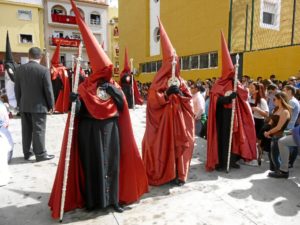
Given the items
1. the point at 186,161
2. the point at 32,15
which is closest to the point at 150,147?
the point at 186,161

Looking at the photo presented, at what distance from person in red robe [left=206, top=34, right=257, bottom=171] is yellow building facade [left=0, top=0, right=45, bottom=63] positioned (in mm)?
26752

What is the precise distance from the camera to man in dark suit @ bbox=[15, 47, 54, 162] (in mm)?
5199

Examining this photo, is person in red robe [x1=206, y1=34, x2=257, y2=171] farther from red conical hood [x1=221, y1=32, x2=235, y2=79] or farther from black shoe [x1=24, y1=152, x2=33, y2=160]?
black shoe [x1=24, y1=152, x2=33, y2=160]

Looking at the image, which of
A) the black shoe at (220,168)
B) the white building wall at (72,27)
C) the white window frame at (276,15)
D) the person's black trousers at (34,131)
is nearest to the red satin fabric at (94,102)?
the person's black trousers at (34,131)

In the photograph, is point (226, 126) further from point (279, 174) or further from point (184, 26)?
point (184, 26)

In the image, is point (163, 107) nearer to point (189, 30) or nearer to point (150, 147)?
point (150, 147)

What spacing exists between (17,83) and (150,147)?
2868 millimetres

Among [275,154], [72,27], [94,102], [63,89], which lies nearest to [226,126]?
[275,154]

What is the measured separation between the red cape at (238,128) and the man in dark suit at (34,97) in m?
3.00

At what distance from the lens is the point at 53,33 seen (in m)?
32.0

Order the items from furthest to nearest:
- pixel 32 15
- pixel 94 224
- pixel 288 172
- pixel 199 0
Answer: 1. pixel 32 15
2. pixel 199 0
3. pixel 288 172
4. pixel 94 224

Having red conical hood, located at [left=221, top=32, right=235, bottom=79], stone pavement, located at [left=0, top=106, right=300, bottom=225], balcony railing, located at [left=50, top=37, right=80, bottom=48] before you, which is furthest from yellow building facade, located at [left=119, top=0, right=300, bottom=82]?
balcony railing, located at [left=50, top=37, right=80, bottom=48]

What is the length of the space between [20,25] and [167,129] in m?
29.0

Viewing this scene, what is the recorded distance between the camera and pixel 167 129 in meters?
4.35
